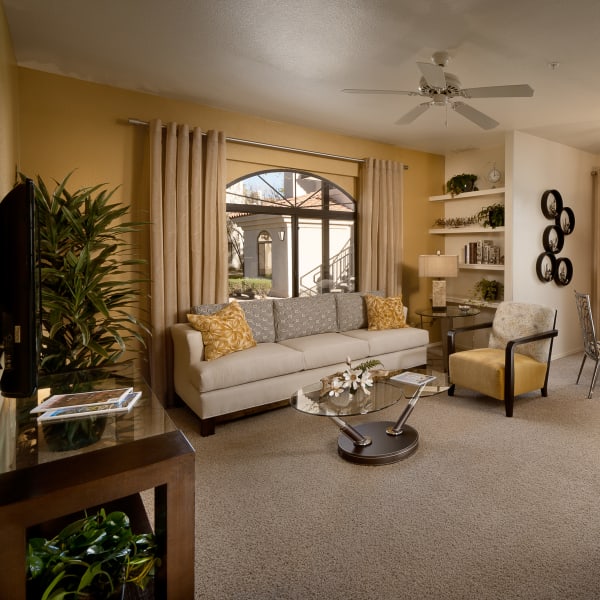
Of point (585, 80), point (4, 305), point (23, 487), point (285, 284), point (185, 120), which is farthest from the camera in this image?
point (285, 284)

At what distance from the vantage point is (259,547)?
1.96m

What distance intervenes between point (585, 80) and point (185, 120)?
11.1ft

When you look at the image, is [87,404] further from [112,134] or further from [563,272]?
[563,272]

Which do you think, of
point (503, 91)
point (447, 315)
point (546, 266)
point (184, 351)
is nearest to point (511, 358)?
point (447, 315)

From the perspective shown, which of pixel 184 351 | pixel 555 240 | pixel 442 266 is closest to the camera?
pixel 184 351

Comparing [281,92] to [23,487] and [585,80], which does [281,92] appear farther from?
[23,487]

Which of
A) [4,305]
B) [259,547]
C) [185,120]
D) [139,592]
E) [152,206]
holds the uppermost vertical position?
[185,120]

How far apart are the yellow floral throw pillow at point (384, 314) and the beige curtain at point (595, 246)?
10.7 feet

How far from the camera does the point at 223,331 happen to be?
3.57 m

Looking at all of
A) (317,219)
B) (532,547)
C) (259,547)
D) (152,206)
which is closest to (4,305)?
(259,547)

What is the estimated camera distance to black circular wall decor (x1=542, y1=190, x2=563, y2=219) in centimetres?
521

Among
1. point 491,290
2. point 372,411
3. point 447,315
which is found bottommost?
point 372,411

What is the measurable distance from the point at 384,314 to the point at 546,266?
2.34 meters

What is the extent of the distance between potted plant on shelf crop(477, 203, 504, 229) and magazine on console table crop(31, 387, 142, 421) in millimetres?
4777
